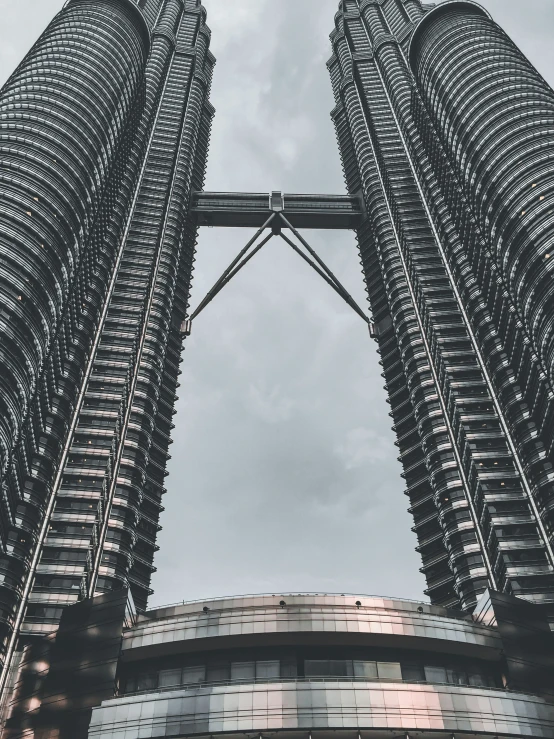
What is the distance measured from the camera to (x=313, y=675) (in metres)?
49.5

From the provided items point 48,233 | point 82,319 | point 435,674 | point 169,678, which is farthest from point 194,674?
point 82,319

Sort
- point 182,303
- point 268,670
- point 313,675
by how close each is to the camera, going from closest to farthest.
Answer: point 313,675 < point 268,670 < point 182,303

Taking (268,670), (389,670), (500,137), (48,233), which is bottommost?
(389,670)

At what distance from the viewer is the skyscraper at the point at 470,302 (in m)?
88.1

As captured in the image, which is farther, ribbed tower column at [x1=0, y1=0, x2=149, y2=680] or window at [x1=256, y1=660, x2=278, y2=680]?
ribbed tower column at [x1=0, y1=0, x2=149, y2=680]

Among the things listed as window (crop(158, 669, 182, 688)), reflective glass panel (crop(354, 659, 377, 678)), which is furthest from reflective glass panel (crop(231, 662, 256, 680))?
reflective glass panel (crop(354, 659, 377, 678))

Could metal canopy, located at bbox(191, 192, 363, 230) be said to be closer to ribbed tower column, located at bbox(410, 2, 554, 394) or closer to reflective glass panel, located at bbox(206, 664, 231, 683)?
ribbed tower column, located at bbox(410, 2, 554, 394)

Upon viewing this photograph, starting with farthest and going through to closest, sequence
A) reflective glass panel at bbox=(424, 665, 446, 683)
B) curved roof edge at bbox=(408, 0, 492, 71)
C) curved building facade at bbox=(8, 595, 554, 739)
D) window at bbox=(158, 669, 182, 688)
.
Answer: curved roof edge at bbox=(408, 0, 492, 71), reflective glass panel at bbox=(424, 665, 446, 683), window at bbox=(158, 669, 182, 688), curved building facade at bbox=(8, 595, 554, 739)

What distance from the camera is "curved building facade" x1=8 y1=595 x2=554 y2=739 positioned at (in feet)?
143

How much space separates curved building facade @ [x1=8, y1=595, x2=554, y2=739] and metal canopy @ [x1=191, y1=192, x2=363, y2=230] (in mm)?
103840

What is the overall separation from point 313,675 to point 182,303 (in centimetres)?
9635

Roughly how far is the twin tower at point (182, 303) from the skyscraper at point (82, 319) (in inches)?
13.4

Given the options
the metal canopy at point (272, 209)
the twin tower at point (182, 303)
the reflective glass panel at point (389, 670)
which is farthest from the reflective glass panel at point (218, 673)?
the metal canopy at point (272, 209)

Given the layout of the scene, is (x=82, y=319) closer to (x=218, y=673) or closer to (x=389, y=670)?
(x=218, y=673)
